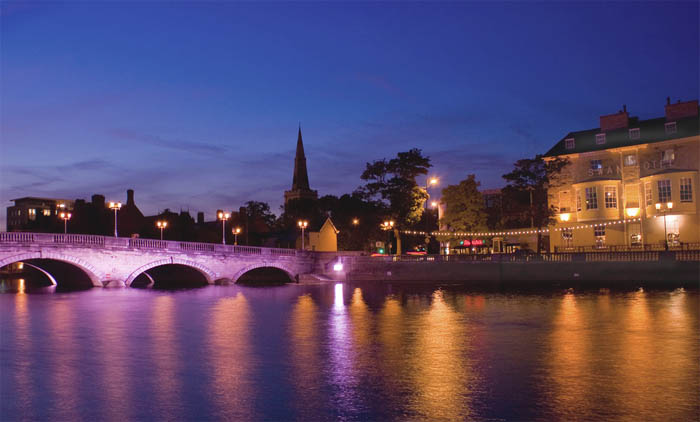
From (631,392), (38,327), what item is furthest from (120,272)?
(631,392)

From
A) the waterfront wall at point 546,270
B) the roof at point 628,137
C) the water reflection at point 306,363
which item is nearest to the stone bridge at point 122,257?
the waterfront wall at point 546,270

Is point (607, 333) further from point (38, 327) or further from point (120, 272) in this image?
point (120, 272)

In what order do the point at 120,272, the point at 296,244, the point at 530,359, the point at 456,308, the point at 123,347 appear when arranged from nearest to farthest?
the point at 530,359
the point at 123,347
the point at 456,308
the point at 120,272
the point at 296,244

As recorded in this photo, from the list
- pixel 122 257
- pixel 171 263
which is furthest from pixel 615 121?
pixel 122 257

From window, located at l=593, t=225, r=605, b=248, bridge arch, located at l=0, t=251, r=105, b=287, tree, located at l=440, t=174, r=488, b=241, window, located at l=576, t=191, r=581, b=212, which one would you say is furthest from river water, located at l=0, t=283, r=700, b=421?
tree, located at l=440, t=174, r=488, b=241

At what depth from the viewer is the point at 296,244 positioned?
92562mm

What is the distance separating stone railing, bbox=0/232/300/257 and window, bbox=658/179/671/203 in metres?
36.7

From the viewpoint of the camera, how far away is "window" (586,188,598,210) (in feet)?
202

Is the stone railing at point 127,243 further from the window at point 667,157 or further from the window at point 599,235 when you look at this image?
the window at point 667,157

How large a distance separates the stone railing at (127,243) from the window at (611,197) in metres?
32.4

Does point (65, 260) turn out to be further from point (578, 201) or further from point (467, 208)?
point (578, 201)

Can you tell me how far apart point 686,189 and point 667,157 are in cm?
379

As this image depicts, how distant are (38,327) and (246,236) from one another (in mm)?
72058

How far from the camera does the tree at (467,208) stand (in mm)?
70125
